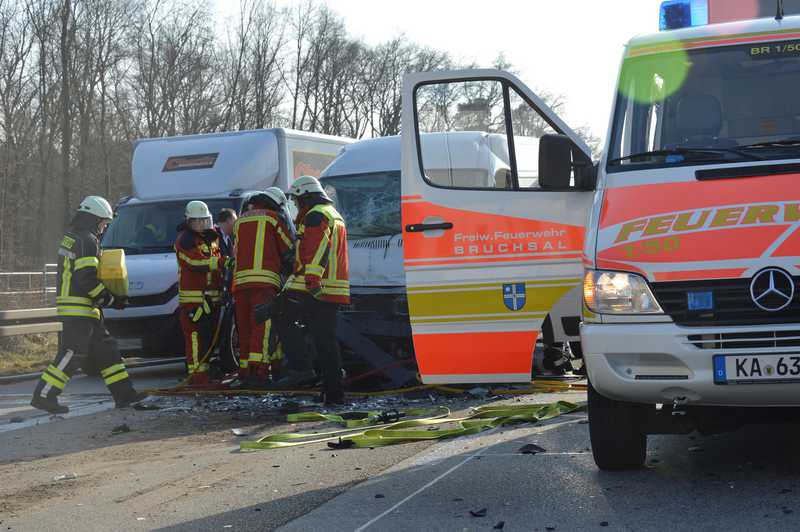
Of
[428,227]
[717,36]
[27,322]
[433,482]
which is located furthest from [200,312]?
[717,36]

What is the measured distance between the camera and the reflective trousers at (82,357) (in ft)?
32.7

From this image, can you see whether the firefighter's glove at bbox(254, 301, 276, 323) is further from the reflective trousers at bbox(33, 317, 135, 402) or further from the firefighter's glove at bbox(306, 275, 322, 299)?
the reflective trousers at bbox(33, 317, 135, 402)

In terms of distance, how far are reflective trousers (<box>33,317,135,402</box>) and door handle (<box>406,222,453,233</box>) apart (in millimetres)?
3982

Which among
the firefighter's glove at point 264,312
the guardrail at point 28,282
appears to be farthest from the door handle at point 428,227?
the guardrail at point 28,282

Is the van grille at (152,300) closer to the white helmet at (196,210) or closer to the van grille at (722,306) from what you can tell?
the white helmet at (196,210)

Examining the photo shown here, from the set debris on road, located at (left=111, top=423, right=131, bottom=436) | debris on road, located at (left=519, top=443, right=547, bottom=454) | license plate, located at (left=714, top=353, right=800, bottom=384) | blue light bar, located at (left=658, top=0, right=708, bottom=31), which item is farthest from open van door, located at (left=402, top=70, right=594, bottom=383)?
debris on road, located at (left=111, top=423, right=131, bottom=436)

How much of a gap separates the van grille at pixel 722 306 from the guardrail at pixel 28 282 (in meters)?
26.9

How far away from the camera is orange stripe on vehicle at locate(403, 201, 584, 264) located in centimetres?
697

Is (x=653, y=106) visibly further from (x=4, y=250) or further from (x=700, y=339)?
(x=4, y=250)

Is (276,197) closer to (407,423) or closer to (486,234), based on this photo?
(407,423)

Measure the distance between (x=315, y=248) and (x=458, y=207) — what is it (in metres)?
2.95

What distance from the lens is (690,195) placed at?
5.65m

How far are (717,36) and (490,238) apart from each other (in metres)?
1.73

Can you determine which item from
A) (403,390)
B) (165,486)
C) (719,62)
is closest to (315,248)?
(403,390)
